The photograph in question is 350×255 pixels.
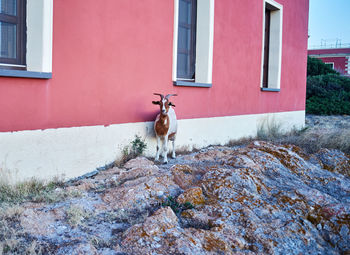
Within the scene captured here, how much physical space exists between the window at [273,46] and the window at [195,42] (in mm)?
3562

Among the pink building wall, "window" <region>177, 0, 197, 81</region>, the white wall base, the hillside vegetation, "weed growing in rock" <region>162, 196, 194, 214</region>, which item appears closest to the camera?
"weed growing in rock" <region>162, 196, 194, 214</region>

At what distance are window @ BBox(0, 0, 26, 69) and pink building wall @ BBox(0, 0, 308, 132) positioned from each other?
0.41m

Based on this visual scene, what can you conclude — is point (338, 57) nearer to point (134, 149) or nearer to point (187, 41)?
point (187, 41)

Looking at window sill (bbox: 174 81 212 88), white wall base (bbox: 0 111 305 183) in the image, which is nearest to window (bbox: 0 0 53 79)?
white wall base (bbox: 0 111 305 183)

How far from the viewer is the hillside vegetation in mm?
17344

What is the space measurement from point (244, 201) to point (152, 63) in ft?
11.0

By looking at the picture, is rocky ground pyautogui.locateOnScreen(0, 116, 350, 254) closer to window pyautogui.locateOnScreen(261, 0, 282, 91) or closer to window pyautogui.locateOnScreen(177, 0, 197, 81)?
window pyautogui.locateOnScreen(177, 0, 197, 81)

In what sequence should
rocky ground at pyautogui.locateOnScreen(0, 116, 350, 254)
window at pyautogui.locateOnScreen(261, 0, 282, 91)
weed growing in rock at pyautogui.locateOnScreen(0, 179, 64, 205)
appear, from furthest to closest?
window at pyautogui.locateOnScreen(261, 0, 282, 91) → weed growing in rock at pyautogui.locateOnScreen(0, 179, 64, 205) → rocky ground at pyautogui.locateOnScreen(0, 116, 350, 254)

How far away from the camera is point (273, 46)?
36.8 ft

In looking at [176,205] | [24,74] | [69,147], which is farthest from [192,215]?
[24,74]

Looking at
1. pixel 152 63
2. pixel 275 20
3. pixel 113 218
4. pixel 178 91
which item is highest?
pixel 275 20

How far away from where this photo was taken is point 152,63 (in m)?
6.47

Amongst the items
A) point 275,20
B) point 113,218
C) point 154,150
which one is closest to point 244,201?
point 113,218

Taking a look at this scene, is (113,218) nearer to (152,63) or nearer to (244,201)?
(244,201)
